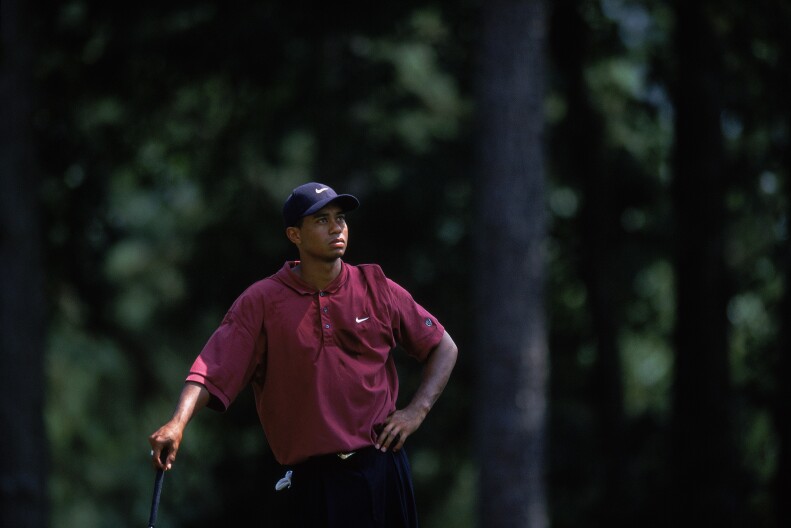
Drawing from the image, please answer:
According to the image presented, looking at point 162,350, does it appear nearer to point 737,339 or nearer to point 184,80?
point 184,80

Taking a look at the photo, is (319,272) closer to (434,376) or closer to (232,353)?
(232,353)

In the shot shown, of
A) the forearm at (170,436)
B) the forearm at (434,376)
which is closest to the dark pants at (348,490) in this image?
the forearm at (434,376)

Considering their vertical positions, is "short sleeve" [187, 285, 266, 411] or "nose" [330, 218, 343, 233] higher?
"nose" [330, 218, 343, 233]

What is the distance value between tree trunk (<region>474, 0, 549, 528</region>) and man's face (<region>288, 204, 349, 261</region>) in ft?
17.2

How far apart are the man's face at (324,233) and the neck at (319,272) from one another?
4 cm

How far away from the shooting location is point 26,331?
10.9 metres

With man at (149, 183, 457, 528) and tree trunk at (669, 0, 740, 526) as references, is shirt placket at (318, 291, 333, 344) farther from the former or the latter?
tree trunk at (669, 0, 740, 526)

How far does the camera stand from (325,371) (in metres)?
4.30

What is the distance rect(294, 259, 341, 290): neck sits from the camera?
4.38 meters

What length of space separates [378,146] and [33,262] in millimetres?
4695

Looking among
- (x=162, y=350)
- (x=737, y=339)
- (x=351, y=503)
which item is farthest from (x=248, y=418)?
(x=351, y=503)

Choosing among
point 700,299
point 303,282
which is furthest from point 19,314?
point 303,282

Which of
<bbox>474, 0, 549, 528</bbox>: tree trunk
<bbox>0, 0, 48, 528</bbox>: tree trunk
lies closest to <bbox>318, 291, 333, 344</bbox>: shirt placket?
<bbox>474, 0, 549, 528</bbox>: tree trunk

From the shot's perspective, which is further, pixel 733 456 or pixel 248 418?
pixel 248 418
